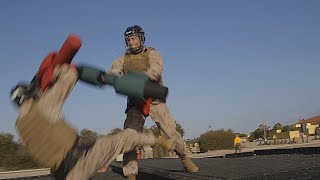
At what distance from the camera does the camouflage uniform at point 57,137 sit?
107 inches

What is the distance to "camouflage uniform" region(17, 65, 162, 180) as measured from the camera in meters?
2.71

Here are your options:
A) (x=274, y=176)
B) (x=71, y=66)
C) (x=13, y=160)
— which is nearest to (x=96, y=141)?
(x=71, y=66)

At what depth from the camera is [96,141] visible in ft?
9.91

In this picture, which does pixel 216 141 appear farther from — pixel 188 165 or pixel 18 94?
pixel 18 94

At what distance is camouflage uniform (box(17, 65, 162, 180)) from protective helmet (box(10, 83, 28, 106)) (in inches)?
4.2

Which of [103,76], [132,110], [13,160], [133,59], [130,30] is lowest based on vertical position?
[13,160]

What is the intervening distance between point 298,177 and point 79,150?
Answer: 185cm

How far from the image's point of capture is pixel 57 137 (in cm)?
274

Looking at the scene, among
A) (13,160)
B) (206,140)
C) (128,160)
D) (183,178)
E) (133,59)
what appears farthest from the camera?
(206,140)

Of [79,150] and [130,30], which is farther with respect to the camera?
[130,30]

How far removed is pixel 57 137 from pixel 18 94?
568 mm

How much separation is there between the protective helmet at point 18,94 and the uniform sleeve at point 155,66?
1.24 meters

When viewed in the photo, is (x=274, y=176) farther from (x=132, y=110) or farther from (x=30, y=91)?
(x=30, y=91)

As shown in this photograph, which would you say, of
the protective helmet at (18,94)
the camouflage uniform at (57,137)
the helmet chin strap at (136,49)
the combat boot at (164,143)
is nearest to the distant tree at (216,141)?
the helmet chin strap at (136,49)
